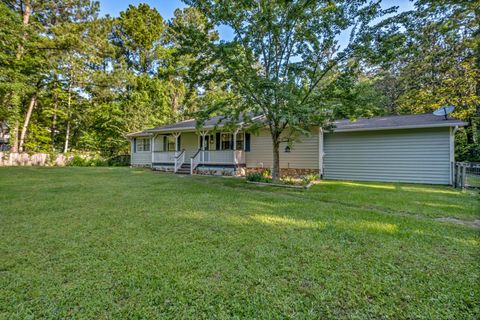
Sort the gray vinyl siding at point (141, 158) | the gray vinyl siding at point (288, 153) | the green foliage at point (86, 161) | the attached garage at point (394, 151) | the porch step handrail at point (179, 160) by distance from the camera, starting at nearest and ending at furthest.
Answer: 1. the attached garage at point (394, 151)
2. the gray vinyl siding at point (288, 153)
3. the porch step handrail at point (179, 160)
4. the gray vinyl siding at point (141, 158)
5. the green foliage at point (86, 161)

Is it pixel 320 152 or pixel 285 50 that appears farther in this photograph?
pixel 320 152

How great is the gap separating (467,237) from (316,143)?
795cm

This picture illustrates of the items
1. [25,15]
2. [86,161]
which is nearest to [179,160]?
[86,161]

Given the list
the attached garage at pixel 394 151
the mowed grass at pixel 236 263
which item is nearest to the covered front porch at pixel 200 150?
the attached garage at pixel 394 151

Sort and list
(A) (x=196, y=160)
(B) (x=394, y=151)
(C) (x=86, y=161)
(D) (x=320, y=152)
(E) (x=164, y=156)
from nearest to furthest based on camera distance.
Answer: (B) (x=394, y=151)
(D) (x=320, y=152)
(A) (x=196, y=160)
(E) (x=164, y=156)
(C) (x=86, y=161)

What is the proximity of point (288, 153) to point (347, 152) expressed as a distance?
2.75m

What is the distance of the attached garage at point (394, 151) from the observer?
9047 mm

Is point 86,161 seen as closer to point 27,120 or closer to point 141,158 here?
point 27,120

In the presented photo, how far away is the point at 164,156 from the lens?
15164 millimetres

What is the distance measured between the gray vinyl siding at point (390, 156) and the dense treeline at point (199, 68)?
7.12 ft

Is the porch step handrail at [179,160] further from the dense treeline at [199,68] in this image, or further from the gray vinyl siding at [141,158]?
the gray vinyl siding at [141,158]

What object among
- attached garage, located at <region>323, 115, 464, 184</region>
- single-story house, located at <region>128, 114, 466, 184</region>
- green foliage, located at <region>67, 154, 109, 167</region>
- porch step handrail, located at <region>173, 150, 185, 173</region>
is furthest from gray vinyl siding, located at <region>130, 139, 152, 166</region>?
attached garage, located at <region>323, 115, 464, 184</region>

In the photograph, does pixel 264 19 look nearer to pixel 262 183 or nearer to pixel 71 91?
pixel 262 183

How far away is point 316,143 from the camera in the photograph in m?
11.2
